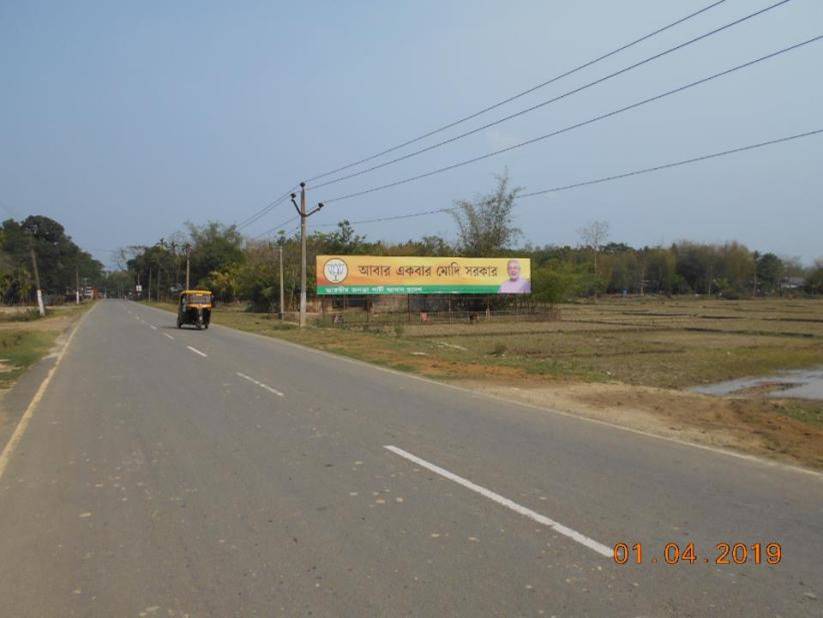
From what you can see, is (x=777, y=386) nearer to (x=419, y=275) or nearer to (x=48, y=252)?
(x=419, y=275)

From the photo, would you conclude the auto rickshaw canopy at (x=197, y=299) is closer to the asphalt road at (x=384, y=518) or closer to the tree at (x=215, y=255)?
the asphalt road at (x=384, y=518)

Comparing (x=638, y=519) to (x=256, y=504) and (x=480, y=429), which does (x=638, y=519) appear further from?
(x=480, y=429)

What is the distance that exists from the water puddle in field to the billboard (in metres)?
29.5

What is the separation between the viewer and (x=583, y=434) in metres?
9.66

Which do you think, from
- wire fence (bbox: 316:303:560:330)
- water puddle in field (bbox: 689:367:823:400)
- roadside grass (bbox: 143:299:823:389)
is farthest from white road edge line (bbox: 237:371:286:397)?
wire fence (bbox: 316:303:560:330)

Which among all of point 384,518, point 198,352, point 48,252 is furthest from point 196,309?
point 48,252

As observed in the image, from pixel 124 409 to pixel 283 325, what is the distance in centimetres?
3140

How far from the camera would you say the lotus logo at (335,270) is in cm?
4494

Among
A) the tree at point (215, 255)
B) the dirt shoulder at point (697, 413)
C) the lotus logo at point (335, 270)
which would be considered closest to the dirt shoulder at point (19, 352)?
the dirt shoulder at point (697, 413)

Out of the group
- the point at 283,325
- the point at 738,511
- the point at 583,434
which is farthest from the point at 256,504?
the point at 283,325

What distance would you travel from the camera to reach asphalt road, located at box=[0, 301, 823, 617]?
432cm

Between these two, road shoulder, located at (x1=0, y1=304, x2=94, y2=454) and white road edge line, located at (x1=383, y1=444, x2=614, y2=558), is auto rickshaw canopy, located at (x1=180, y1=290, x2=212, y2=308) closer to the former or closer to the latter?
road shoulder, located at (x1=0, y1=304, x2=94, y2=454)

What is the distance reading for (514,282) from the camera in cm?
5144

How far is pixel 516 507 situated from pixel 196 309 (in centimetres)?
3336
